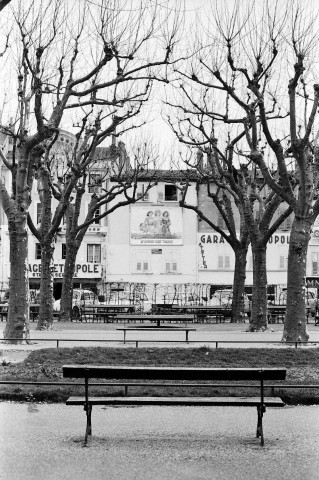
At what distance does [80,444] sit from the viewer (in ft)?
A: 24.8

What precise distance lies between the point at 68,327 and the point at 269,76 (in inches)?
449

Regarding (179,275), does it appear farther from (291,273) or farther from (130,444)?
(130,444)

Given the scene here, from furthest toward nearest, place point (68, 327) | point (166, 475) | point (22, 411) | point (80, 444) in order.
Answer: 1. point (68, 327)
2. point (22, 411)
3. point (80, 444)
4. point (166, 475)

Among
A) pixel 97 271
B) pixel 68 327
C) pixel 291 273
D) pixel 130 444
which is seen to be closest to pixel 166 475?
pixel 130 444

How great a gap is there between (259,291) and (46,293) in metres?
7.12

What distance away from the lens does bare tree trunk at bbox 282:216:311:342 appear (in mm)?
18453

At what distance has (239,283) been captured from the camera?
29516mm

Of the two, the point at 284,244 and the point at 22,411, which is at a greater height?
the point at 284,244

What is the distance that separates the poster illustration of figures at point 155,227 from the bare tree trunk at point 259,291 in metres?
31.2

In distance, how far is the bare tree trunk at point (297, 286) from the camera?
18.5 meters

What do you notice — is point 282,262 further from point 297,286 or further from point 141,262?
point 297,286

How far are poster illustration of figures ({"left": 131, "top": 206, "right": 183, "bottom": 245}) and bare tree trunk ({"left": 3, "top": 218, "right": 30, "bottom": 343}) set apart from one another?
36.8 meters

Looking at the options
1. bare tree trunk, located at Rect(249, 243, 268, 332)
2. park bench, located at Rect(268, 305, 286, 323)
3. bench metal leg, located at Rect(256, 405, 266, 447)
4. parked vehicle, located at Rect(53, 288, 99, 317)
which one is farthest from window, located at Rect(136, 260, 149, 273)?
bench metal leg, located at Rect(256, 405, 266, 447)

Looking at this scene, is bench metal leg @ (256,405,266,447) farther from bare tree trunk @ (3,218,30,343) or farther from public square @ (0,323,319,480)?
bare tree trunk @ (3,218,30,343)
